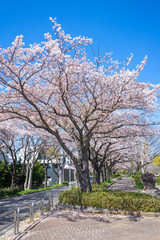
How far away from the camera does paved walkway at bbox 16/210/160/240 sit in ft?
18.7

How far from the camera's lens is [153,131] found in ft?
50.8

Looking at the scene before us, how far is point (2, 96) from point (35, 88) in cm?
192

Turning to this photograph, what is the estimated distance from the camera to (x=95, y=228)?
6535 millimetres

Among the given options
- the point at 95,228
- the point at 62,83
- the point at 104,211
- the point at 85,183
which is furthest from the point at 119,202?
the point at 62,83

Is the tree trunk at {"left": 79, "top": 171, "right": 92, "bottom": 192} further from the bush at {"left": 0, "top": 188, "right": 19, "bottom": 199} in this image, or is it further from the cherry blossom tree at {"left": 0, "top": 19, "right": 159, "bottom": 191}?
the bush at {"left": 0, "top": 188, "right": 19, "bottom": 199}

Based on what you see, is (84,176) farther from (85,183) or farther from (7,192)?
(7,192)

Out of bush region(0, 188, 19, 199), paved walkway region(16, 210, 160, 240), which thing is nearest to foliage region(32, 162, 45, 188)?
bush region(0, 188, 19, 199)

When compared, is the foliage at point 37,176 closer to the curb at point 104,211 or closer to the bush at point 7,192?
the bush at point 7,192

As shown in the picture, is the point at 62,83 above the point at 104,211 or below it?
above

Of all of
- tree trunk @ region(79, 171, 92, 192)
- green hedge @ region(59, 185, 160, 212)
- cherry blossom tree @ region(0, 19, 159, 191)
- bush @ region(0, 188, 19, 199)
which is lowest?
bush @ region(0, 188, 19, 199)

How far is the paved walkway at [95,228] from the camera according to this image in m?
5.70

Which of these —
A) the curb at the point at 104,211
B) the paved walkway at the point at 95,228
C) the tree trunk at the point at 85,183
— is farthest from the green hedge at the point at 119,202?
the tree trunk at the point at 85,183

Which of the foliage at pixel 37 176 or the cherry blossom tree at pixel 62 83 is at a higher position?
the cherry blossom tree at pixel 62 83

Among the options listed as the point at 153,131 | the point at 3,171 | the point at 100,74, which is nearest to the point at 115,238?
the point at 100,74
